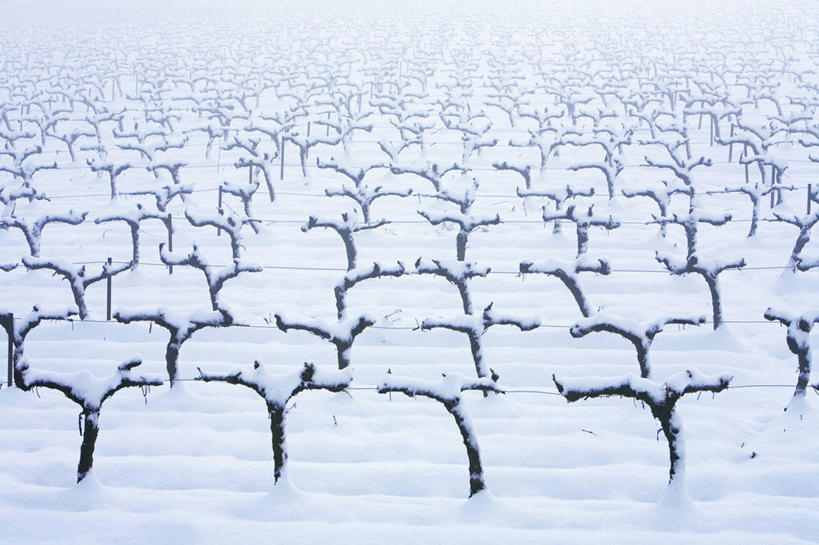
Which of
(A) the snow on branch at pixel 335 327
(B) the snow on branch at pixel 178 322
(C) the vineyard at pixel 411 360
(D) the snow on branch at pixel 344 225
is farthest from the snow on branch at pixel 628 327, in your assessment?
(D) the snow on branch at pixel 344 225

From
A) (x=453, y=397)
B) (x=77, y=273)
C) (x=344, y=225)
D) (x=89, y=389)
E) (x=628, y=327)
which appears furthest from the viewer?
(x=344, y=225)

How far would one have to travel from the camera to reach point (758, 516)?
6340 millimetres

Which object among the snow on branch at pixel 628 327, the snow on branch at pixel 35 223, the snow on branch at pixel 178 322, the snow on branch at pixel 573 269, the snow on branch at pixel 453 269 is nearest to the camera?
the snow on branch at pixel 628 327

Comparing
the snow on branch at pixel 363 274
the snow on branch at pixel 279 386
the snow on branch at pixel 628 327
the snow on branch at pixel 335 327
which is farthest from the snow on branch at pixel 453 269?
the snow on branch at pixel 279 386

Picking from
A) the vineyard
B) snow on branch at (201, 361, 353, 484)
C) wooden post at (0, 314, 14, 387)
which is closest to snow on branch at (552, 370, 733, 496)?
the vineyard

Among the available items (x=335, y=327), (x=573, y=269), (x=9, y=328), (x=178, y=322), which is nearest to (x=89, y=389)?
(x=178, y=322)

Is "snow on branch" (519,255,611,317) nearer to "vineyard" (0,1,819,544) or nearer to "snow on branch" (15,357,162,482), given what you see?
"vineyard" (0,1,819,544)

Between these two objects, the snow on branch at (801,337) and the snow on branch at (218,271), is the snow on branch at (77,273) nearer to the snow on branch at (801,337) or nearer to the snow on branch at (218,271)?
the snow on branch at (218,271)

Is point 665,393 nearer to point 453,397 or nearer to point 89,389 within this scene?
point 453,397

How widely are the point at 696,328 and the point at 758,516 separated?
4.46 m

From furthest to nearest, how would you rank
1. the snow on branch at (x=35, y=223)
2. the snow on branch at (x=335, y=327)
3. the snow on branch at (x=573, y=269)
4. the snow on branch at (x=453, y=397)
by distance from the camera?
1. the snow on branch at (x=35, y=223)
2. the snow on branch at (x=573, y=269)
3. the snow on branch at (x=335, y=327)
4. the snow on branch at (x=453, y=397)

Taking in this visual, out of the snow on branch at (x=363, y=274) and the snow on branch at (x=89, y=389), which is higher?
the snow on branch at (x=363, y=274)

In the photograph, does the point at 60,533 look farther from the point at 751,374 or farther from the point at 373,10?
the point at 373,10

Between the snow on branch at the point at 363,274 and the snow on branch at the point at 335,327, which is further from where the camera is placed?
A: the snow on branch at the point at 363,274
